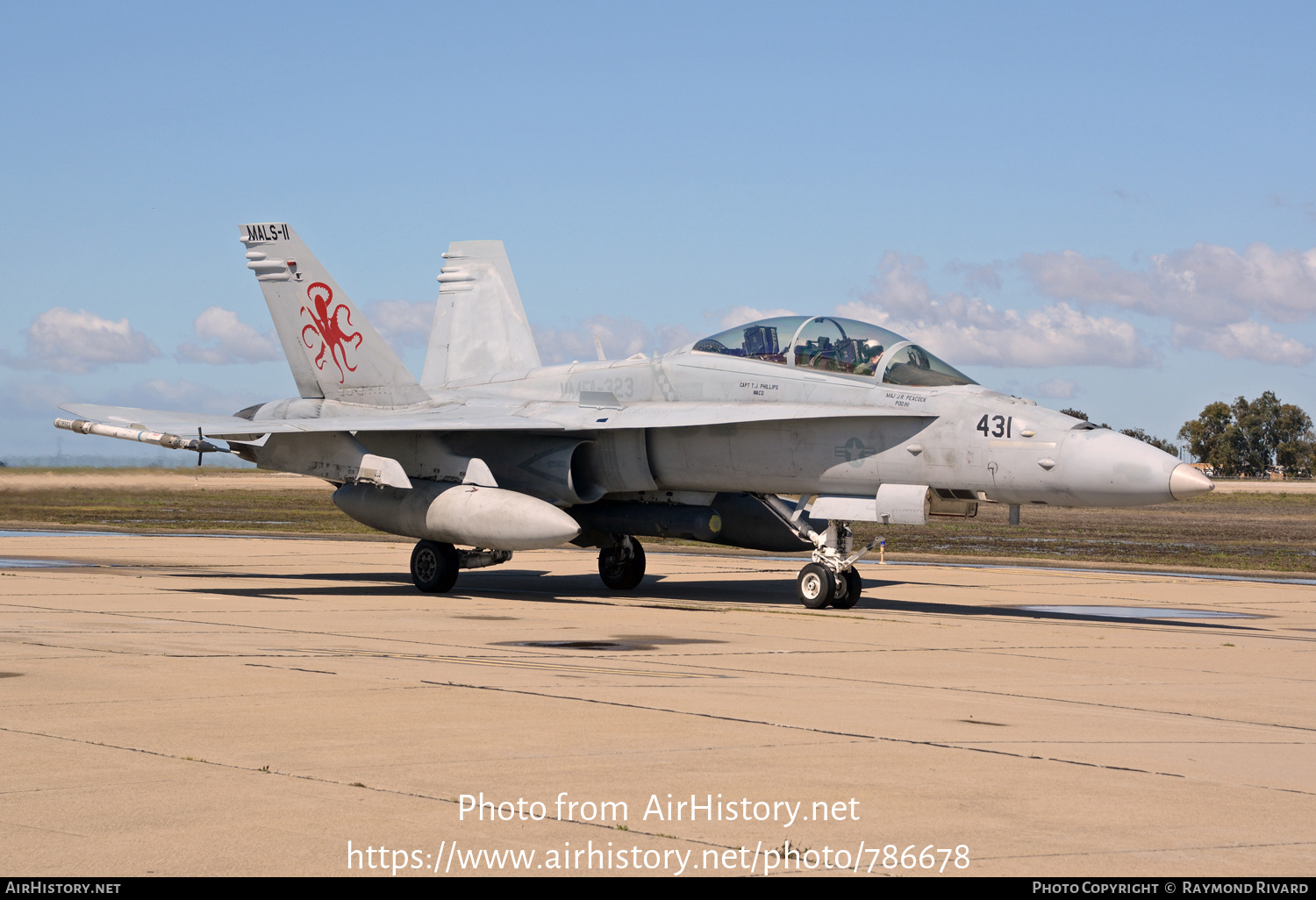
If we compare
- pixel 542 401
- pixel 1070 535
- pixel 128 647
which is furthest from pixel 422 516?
pixel 1070 535

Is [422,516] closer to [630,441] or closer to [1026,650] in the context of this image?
[630,441]

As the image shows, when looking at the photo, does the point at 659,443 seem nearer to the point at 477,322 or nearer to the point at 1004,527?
the point at 477,322

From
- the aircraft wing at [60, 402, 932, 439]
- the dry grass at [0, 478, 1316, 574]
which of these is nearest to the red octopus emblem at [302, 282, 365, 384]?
the aircraft wing at [60, 402, 932, 439]

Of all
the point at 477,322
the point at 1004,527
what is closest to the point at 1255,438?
the point at 1004,527

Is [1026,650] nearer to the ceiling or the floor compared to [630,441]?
nearer to the floor

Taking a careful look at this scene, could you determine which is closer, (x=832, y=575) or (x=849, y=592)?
(x=832, y=575)

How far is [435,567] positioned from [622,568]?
2663 mm

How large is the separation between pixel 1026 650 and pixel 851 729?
4.74m

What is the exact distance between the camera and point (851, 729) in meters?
7.48

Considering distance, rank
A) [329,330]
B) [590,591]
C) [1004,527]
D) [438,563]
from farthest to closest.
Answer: [1004,527]
[329,330]
[590,591]
[438,563]

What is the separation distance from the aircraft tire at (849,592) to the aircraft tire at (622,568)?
3841mm

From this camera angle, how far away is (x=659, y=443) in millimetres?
16422

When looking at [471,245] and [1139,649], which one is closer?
[1139,649]

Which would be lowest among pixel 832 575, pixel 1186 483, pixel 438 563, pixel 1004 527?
pixel 1004 527
